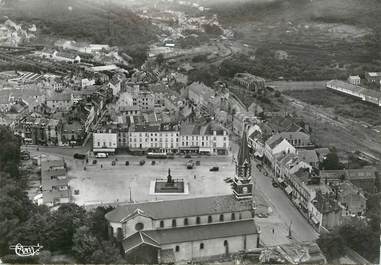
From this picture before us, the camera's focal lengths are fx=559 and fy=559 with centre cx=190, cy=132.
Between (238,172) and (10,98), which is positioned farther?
(10,98)

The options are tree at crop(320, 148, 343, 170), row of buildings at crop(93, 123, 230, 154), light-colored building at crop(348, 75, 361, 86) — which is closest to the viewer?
tree at crop(320, 148, 343, 170)

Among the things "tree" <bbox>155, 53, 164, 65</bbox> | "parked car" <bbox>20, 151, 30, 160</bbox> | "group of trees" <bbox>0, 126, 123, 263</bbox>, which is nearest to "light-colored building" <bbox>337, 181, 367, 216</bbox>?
"group of trees" <bbox>0, 126, 123, 263</bbox>

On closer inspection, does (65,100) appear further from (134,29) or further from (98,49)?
(98,49)

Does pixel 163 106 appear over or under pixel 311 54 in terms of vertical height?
under

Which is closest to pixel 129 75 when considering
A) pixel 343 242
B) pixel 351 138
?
pixel 351 138

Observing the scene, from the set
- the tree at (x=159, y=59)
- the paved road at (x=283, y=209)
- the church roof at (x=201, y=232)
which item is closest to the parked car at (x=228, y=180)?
the paved road at (x=283, y=209)

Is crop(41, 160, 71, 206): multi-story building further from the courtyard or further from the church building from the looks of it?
the church building
